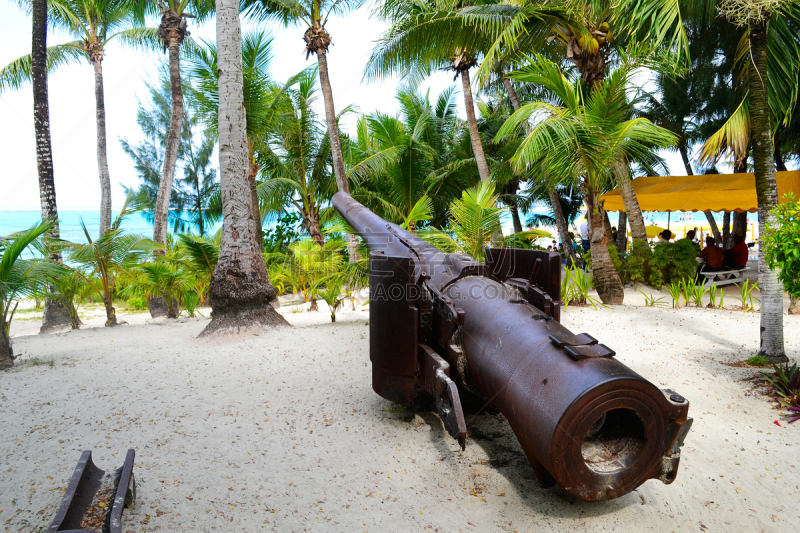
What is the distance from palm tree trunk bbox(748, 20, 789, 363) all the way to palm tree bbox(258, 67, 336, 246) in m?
10.5

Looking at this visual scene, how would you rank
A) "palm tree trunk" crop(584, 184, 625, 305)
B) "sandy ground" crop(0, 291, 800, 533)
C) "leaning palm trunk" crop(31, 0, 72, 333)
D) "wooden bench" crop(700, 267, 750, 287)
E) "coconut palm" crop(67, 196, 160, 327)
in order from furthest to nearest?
1. "wooden bench" crop(700, 267, 750, 287)
2. "leaning palm trunk" crop(31, 0, 72, 333)
3. "palm tree trunk" crop(584, 184, 625, 305)
4. "coconut palm" crop(67, 196, 160, 327)
5. "sandy ground" crop(0, 291, 800, 533)

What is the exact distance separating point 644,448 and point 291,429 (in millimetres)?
2247

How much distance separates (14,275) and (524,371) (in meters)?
5.10

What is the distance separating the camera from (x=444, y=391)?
254cm

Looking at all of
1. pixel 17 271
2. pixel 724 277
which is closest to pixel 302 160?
pixel 17 271

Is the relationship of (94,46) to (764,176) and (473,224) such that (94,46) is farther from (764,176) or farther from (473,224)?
(764,176)

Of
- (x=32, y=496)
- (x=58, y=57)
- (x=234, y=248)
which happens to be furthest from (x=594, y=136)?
(x=58, y=57)

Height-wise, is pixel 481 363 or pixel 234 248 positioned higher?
pixel 234 248

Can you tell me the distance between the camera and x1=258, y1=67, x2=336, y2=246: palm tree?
13430 millimetres

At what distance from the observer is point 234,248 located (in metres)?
5.93

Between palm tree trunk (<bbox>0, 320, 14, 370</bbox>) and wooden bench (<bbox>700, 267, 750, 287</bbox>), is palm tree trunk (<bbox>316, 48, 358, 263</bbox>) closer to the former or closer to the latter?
palm tree trunk (<bbox>0, 320, 14, 370</bbox>)

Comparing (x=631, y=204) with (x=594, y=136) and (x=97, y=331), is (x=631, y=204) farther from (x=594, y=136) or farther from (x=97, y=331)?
(x=97, y=331)

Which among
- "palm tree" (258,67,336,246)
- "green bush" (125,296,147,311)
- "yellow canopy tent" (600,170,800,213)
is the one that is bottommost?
"green bush" (125,296,147,311)

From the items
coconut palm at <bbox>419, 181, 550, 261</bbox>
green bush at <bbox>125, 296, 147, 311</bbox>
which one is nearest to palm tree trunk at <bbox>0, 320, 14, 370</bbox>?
coconut palm at <bbox>419, 181, 550, 261</bbox>
